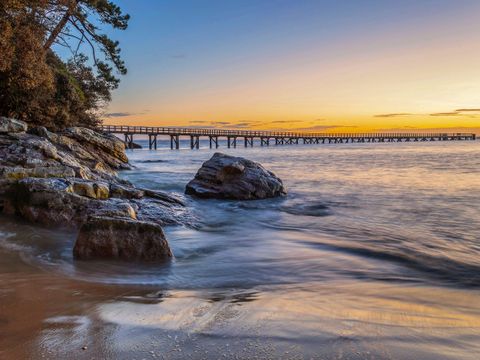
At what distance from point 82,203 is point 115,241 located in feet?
7.80

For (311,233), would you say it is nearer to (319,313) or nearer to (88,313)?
(319,313)

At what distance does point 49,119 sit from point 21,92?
210cm

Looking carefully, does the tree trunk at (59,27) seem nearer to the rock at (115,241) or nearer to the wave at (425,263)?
the rock at (115,241)

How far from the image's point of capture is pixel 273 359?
2.43 meters

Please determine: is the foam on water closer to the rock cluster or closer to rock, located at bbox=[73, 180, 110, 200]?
the rock cluster

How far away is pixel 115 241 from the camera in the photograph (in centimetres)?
492

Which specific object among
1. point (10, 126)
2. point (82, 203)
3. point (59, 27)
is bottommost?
point (82, 203)

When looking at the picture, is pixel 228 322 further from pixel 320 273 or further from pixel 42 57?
pixel 42 57

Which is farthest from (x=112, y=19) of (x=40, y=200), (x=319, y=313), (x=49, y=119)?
(x=319, y=313)

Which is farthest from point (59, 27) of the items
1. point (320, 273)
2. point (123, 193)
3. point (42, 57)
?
point (320, 273)

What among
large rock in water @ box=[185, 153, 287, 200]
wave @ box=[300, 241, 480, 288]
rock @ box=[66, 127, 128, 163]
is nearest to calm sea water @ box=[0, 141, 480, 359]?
wave @ box=[300, 241, 480, 288]

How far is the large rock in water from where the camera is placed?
11541 millimetres

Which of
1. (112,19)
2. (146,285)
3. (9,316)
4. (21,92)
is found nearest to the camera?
(9,316)

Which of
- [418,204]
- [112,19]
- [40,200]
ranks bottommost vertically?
[418,204]
